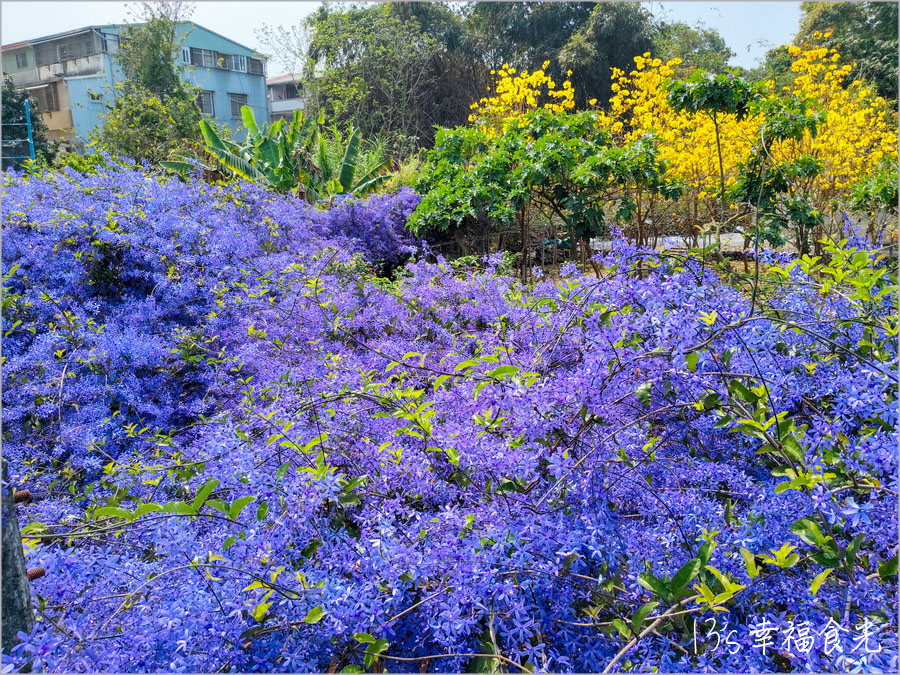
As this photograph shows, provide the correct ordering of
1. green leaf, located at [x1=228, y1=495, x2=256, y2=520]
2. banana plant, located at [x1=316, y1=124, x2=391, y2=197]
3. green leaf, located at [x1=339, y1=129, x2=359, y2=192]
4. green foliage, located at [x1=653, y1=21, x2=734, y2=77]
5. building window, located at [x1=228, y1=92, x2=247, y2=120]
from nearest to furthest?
green leaf, located at [x1=228, y1=495, x2=256, y2=520] < banana plant, located at [x1=316, y1=124, x2=391, y2=197] < green leaf, located at [x1=339, y1=129, x2=359, y2=192] < green foliage, located at [x1=653, y1=21, x2=734, y2=77] < building window, located at [x1=228, y1=92, x2=247, y2=120]

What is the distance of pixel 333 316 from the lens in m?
3.13

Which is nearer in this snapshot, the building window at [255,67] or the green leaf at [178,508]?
the green leaf at [178,508]

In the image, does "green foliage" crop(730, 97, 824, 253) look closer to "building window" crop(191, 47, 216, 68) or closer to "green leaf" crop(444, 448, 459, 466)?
"green leaf" crop(444, 448, 459, 466)

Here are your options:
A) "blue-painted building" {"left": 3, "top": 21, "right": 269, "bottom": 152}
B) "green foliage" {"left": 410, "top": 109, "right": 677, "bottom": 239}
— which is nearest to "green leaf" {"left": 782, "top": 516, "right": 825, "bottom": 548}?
"green foliage" {"left": 410, "top": 109, "right": 677, "bottom": 239}

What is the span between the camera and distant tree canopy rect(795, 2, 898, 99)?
15469 millimetres

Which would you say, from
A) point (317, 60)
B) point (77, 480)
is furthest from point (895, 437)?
point (317, 60)

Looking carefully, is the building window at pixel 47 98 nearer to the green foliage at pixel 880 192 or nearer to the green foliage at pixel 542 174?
the green foliage at pixel 542 174

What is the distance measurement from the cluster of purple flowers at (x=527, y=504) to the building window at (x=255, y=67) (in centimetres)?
3030

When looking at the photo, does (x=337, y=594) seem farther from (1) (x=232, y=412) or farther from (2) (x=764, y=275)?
(2) (x=764, y=275)

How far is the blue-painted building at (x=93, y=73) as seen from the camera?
21094 mm

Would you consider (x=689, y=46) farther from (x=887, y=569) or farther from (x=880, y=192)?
(x=887, y=569)

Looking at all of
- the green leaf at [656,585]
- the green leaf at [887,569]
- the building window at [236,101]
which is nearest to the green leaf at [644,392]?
the green leaf at [656,585]

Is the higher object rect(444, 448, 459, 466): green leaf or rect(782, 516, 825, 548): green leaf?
rect(444, 448, 459, 466): green leaf

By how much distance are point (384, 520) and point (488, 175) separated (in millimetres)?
4623
